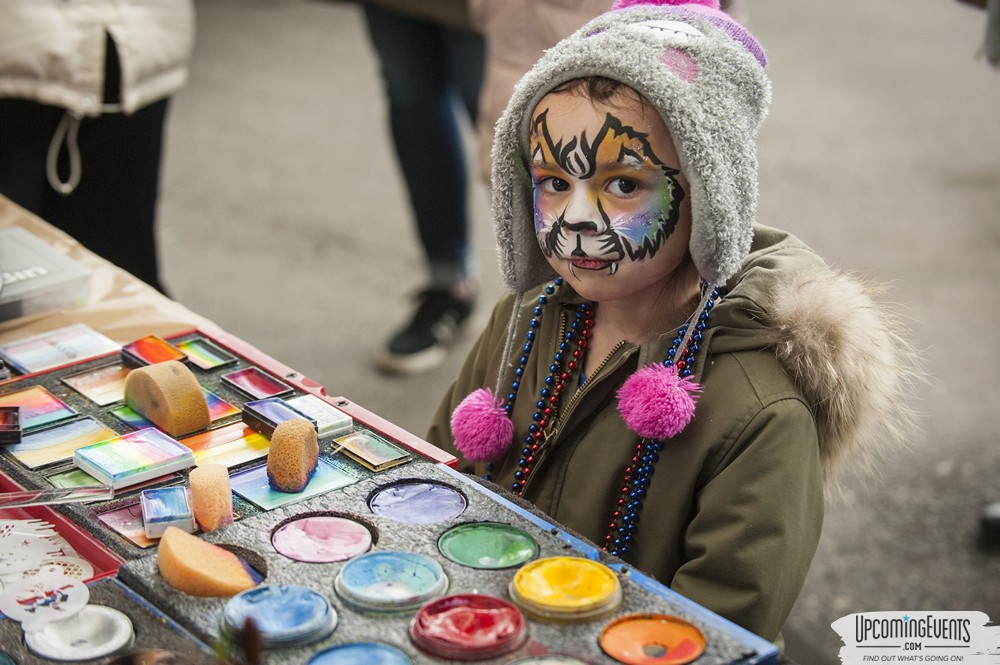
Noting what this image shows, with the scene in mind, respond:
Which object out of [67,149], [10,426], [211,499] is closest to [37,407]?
[10,426]

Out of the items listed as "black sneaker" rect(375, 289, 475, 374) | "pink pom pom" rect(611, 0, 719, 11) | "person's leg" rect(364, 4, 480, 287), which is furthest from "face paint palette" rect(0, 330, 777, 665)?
"black sneaker" rect(375, 289, 475, 374)

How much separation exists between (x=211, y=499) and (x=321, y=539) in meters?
0.10

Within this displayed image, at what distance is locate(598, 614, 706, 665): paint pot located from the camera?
81cm

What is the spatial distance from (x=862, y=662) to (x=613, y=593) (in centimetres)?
26

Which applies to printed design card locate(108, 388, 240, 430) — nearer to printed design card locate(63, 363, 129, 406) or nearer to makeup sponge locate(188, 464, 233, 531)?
printed design card locate(63, 363, 129, 406)

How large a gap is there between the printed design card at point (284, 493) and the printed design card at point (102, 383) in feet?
0.75

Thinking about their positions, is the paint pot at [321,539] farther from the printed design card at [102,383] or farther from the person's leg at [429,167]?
the person's leg at [429,167]

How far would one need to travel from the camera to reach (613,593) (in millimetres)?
857

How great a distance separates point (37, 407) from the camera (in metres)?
1.19

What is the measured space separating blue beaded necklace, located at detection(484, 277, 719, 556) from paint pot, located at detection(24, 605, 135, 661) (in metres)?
0.49

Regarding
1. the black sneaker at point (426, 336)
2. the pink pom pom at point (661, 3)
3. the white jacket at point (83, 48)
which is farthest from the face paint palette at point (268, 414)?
the black sneaker at point (426, 336)

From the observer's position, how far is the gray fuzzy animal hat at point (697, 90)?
3.45 ft

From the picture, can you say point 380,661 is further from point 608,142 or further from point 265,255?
point 265,255

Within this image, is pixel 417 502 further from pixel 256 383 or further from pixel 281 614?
pixel 256 383
